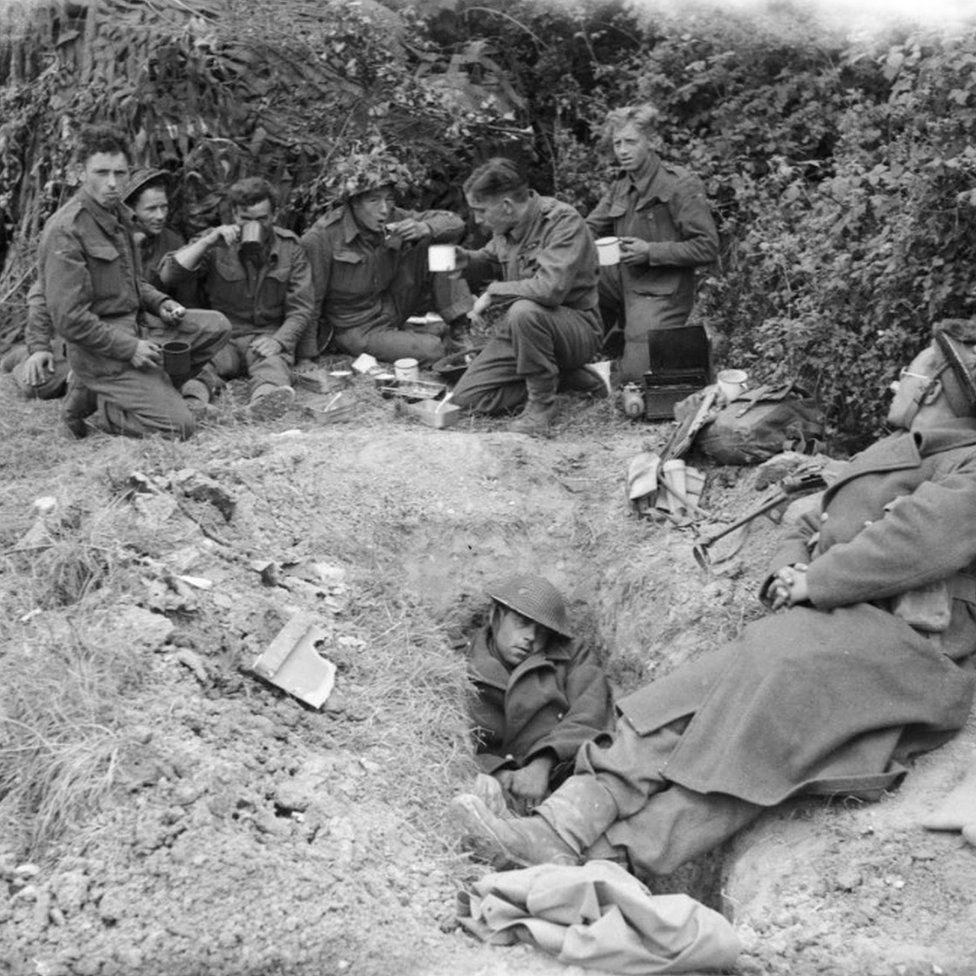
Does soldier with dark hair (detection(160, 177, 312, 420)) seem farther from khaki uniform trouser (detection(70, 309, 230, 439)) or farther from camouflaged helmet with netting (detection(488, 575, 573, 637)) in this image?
camouflaged helmet with netting (detection(488, 575, 573, 637))

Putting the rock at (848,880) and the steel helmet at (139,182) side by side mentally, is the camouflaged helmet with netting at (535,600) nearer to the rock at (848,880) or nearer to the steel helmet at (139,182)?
the rock at (848,880)

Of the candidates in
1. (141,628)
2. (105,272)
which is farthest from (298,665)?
(105,272)

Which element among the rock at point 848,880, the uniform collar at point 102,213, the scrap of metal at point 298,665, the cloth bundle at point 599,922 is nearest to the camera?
the cloth bundle at point 599,922

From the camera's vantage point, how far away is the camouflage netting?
10.2 m

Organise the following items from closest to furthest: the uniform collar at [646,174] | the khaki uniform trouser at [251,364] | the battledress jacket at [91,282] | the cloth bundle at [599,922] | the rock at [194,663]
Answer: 1. the cloth bundle at [599,922]
2. the rock at [194,663]
3. the battledress jacket at [91,282]
4. the khaki uniform trouser at [251,364]
5. the uniform collar at [646,174]

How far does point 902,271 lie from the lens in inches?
277

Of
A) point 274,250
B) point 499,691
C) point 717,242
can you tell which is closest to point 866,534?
point 499,691

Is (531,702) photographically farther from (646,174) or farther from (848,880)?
(646,174)

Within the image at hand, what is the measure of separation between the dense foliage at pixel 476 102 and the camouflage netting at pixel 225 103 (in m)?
0.02

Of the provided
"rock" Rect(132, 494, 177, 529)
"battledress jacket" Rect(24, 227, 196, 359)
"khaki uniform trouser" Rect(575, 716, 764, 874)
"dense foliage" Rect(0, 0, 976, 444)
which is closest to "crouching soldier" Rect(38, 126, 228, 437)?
"battledress jacket" Rect(24, 227, 196, 359)

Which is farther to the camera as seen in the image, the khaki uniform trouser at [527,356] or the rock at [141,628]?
the khaki uniform trouser at [527,356]

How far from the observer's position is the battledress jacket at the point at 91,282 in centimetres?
820

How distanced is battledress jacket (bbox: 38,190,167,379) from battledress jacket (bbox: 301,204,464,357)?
1540 millimetres

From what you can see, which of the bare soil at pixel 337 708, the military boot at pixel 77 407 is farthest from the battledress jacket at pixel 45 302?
the bare soil at pixel 337 708
